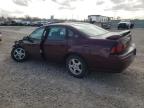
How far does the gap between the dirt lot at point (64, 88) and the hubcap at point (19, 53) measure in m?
0.62

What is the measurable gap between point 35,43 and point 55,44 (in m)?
0.85

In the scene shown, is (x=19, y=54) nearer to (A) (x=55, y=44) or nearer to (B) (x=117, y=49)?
(A) (x=55, y=44)

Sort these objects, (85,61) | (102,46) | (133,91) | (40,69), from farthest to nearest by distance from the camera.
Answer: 1. (40,69)
2. (85,61)
3. (102,46)
4. (133,91)

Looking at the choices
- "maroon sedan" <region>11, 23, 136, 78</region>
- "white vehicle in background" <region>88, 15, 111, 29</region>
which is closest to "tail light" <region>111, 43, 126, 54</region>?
"maroon sedan" <region>11, 23, 136, 78</region>

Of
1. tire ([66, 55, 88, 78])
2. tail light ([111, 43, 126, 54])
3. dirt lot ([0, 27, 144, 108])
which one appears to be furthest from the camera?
tire ([66, 55, 88, 78])

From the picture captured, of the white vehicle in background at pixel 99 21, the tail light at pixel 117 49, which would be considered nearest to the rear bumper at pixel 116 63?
the tail light at pixel 117 49

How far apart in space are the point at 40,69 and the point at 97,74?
1.77 meters

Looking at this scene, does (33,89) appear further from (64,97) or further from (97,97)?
(97,97)

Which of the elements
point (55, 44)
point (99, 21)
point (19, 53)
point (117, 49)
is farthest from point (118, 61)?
point (99, 21)

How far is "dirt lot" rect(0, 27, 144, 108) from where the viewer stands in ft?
13.3

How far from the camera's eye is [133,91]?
4660 millimetres

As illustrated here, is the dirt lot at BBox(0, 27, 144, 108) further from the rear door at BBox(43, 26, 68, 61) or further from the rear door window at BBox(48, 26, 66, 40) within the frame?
the rear door window at BBox(48, 26, 66, 40)

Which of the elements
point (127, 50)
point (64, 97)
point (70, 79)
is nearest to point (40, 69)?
point (70, 79)

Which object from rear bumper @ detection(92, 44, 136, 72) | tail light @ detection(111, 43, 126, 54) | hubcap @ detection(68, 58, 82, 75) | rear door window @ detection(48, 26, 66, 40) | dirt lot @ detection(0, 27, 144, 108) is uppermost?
rear door window @ detection(48, 26, 66, 40)
